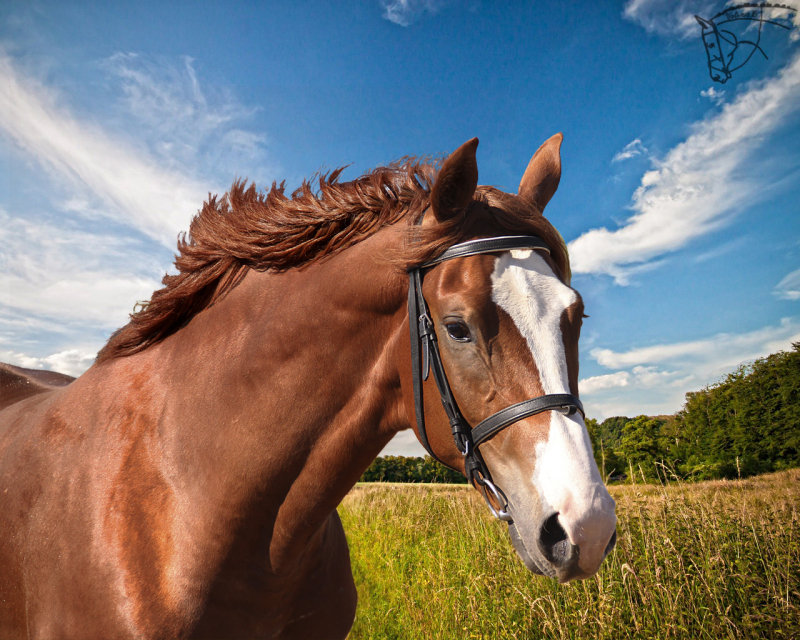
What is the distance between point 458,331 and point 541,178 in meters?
1.28

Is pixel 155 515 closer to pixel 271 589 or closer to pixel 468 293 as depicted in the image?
pixel 271 589

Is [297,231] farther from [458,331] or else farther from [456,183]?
[458,331]

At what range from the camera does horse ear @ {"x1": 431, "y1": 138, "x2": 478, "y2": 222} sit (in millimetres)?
1875

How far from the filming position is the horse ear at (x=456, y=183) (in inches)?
73.8

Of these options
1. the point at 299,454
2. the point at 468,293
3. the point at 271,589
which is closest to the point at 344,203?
the point at 468,293

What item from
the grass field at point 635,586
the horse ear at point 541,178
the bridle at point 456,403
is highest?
the horse ear at point 541,178

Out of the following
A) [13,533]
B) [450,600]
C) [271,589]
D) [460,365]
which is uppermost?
[460,365]

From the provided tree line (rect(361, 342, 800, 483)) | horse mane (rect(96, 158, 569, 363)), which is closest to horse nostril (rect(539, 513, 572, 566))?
horse mane (rect(96, 158, 569, 363))

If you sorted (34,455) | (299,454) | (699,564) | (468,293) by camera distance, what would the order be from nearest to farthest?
(468,293), (299,454), (34,455), (699,564)

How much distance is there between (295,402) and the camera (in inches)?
76.8

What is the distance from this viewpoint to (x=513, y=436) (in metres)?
1.62

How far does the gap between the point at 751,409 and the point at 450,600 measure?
16.1 meters

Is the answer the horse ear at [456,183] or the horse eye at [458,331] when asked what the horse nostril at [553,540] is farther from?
the horse ear at [456,183]

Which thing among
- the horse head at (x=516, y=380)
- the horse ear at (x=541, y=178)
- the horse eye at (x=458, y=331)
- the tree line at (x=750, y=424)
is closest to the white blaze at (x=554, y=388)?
the horse head at (x=516, y=380)
